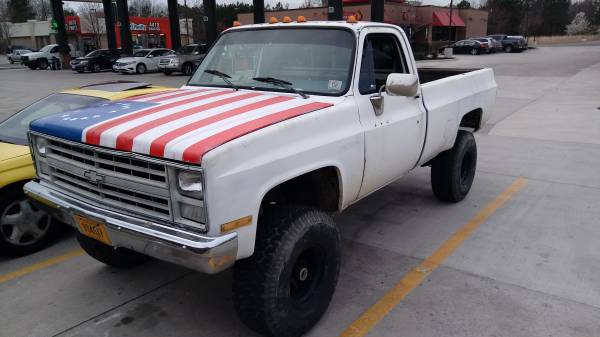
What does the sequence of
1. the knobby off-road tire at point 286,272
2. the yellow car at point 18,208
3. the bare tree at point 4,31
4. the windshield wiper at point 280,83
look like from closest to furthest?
the knobby off-road tire at point 286,272
the windshield wiper at point 280,83
the yellow car at point 18,208
the bare tree at point 4,31

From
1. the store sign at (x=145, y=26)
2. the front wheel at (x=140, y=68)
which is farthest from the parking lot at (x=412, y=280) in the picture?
the store sign at (x=145, y=26)

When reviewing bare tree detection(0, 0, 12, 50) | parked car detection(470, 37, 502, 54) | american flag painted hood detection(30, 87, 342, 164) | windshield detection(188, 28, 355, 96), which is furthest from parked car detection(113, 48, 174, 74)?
bare tree detection(0, 0, 12, 50)

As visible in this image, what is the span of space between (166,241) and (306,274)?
1024 millimetres

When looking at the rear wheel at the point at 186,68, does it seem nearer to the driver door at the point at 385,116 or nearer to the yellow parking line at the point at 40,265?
the yellow parking line at the point at 40,265

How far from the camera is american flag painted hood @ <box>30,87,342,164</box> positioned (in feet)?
8.78

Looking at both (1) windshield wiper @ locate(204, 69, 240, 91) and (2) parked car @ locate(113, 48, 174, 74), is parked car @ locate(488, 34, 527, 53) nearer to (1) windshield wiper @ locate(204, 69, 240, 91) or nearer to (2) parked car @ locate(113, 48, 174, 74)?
(2) parked car @ locate(113, 48, 174, 74)

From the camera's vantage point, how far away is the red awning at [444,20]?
51.0 meters

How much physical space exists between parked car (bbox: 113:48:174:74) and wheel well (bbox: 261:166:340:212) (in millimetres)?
26471

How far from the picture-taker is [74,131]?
309 cm

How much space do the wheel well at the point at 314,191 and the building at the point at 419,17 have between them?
34.1 meters

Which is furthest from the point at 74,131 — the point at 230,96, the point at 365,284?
the point at 365,284

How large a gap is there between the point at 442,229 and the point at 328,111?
2312 millimetres

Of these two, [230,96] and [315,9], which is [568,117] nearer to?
[230,96]

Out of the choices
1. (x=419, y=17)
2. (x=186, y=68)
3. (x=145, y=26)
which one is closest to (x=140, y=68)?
(x=186, y=68)
